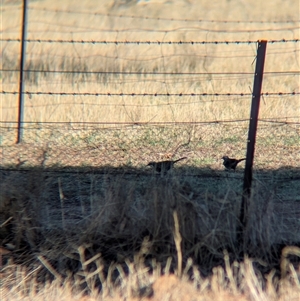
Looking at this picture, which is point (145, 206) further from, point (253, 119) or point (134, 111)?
point (134, 111)

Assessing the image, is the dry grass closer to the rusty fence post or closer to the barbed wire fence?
the barbed wire fence

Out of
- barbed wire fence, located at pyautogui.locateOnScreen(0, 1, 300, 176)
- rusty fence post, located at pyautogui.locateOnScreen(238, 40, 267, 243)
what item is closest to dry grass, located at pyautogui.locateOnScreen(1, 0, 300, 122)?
barbed wire fence, located at pyautogui.locateOnScreen(0, 1, 300, 176)

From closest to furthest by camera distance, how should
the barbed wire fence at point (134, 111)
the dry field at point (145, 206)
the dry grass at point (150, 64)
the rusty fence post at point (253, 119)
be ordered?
the dry field at point (145, 206), the rusty fence post at point (253, 119), the barbed wire fence at point (134, 111), the dry grass at point (150, 64)

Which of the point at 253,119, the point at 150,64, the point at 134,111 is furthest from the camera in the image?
the point at 150,64

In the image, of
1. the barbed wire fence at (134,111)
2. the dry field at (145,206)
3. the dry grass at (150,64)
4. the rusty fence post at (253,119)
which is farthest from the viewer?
the dry grass at (150,64)

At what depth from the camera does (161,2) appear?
20.8m

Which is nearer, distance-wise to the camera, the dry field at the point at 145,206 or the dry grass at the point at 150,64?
the dry field at the point at 145,206

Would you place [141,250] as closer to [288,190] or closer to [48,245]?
[48,245]

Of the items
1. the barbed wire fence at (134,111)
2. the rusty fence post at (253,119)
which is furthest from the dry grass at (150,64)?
the rusty fence post at (253,119)

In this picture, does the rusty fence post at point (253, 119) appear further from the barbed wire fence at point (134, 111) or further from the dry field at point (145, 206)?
the barbed wire fence at point (134, 111)

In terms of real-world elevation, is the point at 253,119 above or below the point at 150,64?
below

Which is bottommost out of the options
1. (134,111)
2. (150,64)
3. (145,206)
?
(145,206)

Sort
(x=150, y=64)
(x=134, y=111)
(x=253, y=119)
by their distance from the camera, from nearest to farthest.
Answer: (x=253, y=119) → (x=134, y=111) → (x=150, y=64)

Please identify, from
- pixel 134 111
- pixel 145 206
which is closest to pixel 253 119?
pixel 145 206
